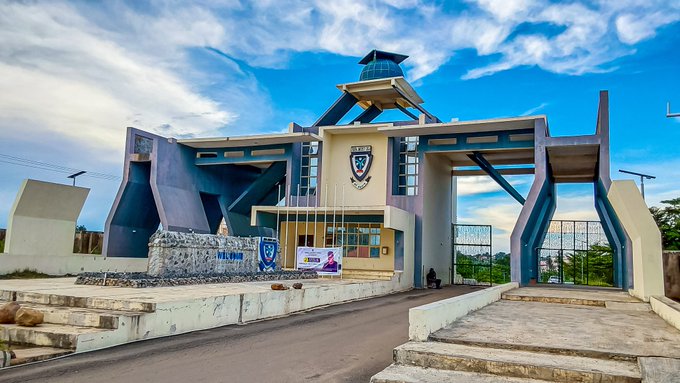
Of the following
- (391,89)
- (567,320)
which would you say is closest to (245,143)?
(391,89)

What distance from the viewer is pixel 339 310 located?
14547 mm

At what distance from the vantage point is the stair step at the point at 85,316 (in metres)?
8.45

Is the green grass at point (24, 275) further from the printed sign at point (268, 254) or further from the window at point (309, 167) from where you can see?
the window at point (309, 167)

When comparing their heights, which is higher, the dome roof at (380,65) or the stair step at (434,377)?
the dome roof at (380,65)

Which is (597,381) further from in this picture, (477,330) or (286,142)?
(286,142)

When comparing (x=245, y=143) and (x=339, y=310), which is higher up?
(x=245, y=143)

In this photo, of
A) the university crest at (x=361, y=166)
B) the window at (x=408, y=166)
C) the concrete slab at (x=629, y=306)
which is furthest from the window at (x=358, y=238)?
the concrete slab at (x=629, y=306)

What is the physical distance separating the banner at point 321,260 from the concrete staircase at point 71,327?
13.2 m

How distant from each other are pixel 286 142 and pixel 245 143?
2.43m

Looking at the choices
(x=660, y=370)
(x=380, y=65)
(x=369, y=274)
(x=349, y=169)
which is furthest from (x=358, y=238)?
(x=660, y=370)

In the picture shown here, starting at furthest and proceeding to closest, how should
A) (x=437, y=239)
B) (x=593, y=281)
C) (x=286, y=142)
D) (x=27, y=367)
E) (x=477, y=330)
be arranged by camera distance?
1. (x=593, y=281)
2. (x=437, y=239)
3. (x=286, y=142)
4. (x=477, y=330)
5. (x=27, y=367)

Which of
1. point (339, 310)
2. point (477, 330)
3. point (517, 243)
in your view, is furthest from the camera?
point (517, 243)

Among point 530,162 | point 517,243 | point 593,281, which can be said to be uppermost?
point 530,162

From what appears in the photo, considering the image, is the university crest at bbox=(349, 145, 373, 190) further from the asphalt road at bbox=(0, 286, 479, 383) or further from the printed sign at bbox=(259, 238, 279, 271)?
the asphalt road at bbox=(0, 286, 479, 383)
